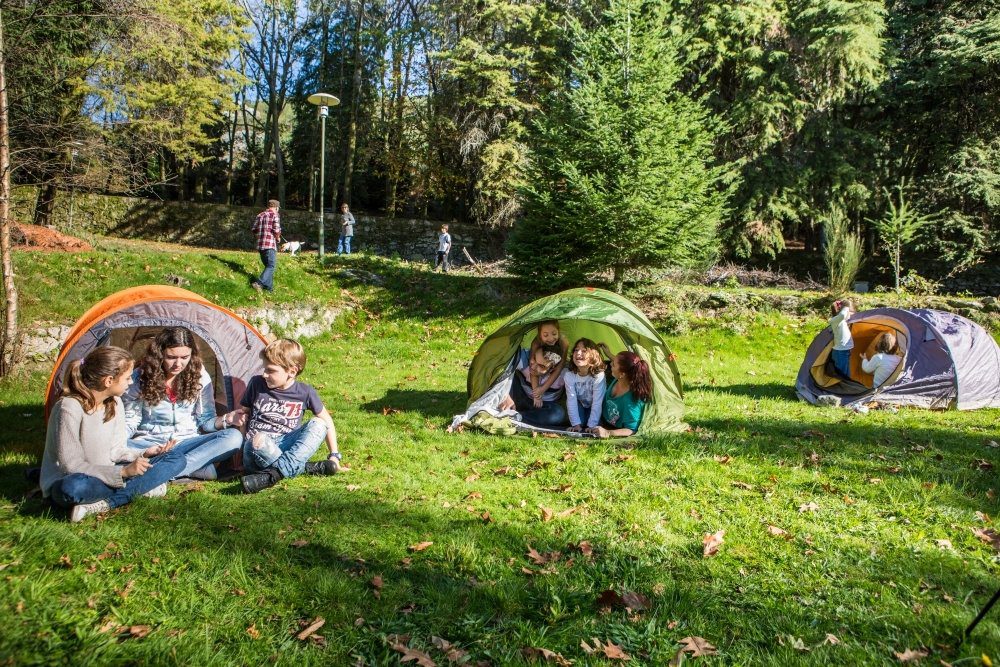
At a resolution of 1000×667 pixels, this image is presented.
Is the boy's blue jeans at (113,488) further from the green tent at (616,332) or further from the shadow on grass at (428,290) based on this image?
the shadow on grass at (428,290)

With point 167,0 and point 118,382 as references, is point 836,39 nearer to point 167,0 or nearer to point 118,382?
point 167,0

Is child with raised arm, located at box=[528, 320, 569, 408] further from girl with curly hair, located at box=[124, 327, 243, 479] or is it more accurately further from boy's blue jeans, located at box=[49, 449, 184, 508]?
boy's blue jeans, located at box=[49, 449, 184, 508]

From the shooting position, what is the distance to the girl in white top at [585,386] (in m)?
6.82

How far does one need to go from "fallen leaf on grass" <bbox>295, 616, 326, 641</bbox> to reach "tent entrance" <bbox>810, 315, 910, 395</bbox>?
861cm

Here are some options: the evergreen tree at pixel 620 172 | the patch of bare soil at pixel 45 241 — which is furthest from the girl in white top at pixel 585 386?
the patch of bare soil at pixel 45 241

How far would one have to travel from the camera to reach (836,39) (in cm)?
1878

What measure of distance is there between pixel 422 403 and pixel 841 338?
21.0ft

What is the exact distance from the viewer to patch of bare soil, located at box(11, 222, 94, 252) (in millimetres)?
11891

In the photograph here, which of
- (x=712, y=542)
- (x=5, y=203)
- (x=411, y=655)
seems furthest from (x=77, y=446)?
(x=5, y=203)

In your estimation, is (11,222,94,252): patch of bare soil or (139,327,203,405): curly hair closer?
(139,327,203,405): curly hair

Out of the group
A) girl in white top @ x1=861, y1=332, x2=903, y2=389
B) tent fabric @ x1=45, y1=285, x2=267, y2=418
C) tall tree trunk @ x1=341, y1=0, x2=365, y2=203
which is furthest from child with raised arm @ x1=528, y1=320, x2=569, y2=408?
tall tree trunk @ x1=341, y1=0, x2=365, y2=203

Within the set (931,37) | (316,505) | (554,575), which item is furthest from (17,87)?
(931,37)

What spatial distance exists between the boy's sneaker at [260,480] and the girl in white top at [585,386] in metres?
3.27

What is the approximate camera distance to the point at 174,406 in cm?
546
